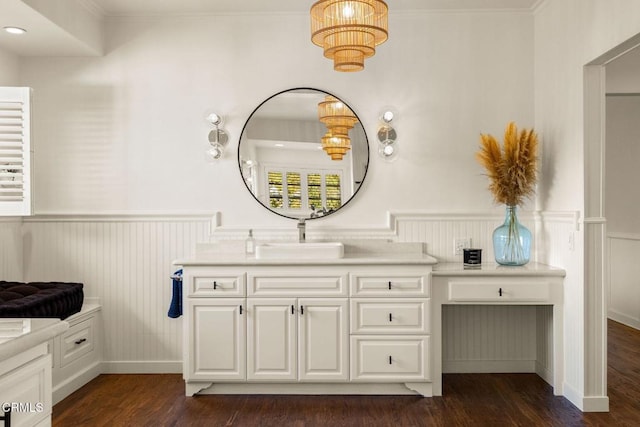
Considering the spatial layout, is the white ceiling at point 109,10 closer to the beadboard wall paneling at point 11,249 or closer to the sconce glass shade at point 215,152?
the sconce glass shade at point 215,152

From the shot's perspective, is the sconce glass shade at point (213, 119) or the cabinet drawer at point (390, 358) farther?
the sconce glass shade at point (213, 119)

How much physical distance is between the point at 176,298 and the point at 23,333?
250cm

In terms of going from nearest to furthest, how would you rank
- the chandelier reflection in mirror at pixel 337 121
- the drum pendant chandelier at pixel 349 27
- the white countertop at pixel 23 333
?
the white countertop at pixel 23 333 < the drum pendant chandelier at pixel 349 27 < the chandelier reflection in mirror at pixel 337 121

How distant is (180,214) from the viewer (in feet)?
13.0

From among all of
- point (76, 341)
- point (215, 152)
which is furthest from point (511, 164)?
point (76, 341)

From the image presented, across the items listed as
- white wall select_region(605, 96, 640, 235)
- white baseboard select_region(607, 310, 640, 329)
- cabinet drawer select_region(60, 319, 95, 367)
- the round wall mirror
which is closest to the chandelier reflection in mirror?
the round wall mirror

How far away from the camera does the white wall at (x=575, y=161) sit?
3100 millimetres

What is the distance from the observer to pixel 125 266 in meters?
4.00

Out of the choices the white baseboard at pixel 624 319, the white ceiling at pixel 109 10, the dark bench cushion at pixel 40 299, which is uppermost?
the white ceiling at pixel 109 10

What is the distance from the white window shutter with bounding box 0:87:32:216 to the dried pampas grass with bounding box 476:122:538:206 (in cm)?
293

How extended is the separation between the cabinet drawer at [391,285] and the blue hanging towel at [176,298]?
4.22 feet

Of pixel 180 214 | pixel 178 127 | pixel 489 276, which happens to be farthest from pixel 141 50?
pixel 489 276

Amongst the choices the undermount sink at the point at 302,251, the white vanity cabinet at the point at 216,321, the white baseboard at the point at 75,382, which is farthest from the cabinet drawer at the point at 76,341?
the undermount sink at the point at 302,251

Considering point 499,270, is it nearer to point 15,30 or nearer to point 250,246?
point 250,246
